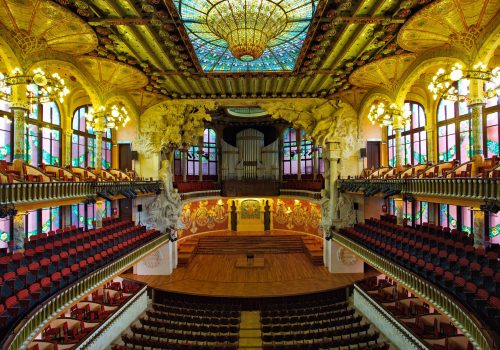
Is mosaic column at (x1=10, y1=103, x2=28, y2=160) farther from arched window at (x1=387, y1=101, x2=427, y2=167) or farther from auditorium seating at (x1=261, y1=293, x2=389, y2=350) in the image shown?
arched window at (x1=387, y1=101, x2=427, y2=167)

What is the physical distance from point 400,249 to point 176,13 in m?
11.0

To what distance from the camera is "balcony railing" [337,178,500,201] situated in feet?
24.6

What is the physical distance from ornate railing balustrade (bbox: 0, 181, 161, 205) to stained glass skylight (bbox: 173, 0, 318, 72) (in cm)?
639

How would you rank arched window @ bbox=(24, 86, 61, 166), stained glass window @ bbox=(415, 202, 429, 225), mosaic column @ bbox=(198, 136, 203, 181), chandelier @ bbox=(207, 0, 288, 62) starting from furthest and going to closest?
mosaic column @ bbox=(198, 136, 203, 181)
stained glass window @ bbox=(415, 202, 429, 225)
arched window @ bbox=(24, 86, 61, 166)
chandelier @ bbox=(207, 0, 288, 62)

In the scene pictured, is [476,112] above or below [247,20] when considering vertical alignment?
below

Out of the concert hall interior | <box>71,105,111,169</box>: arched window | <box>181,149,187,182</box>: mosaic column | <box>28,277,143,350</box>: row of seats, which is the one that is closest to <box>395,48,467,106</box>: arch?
the concert hall interior

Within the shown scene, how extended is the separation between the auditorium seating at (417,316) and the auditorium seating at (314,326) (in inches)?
46.5

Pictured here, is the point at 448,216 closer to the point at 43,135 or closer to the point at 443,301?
the point at 443,301

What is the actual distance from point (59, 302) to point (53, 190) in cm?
327

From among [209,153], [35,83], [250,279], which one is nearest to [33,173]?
[35,83]

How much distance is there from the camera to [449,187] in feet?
29.5

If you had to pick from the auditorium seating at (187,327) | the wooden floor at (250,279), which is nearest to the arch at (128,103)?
the wooden floor at (250,279)

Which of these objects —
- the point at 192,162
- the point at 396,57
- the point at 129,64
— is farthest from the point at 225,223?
the point at 396,57

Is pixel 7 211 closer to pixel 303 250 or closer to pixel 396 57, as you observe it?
pixel 396 57
